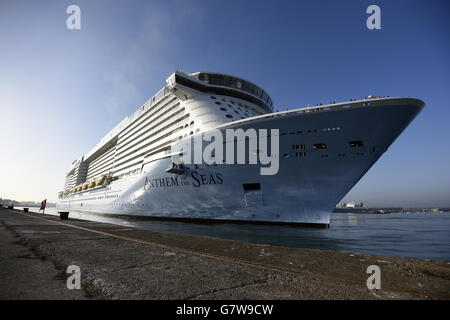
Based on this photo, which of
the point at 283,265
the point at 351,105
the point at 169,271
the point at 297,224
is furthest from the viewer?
the point at 297,224

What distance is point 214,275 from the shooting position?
212 centimetres

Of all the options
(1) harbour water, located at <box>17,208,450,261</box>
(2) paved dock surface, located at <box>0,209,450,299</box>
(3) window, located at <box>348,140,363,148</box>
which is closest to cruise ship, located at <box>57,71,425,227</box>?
(3) window, located at <box>348,140,363,148</box>

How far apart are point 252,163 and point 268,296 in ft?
34.5

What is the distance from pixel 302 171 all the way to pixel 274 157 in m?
1.75

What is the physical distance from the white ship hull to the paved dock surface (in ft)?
29.2

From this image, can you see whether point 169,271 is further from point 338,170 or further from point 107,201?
point 107,201

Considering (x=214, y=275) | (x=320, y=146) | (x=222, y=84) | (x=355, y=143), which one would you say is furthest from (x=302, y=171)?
(x=222, y=84)

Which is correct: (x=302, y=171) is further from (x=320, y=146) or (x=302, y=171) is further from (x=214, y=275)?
(x=214, y=275)

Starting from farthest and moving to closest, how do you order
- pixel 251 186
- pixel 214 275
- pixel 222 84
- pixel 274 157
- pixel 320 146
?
pixel 222 84 < pixel 251 186 < pixel 274 157 < pixel 320 146 < pixel 214 275

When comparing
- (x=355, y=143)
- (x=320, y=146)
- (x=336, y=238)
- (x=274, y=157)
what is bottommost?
(x=336, y=238)

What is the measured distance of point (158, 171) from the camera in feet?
53.8

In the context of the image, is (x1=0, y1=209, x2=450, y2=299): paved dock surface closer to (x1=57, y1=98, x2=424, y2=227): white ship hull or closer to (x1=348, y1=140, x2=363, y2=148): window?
(x1=57, y1=98, x2=424, y2=227): white ship hull

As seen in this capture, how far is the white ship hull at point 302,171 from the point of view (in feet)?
33.9
